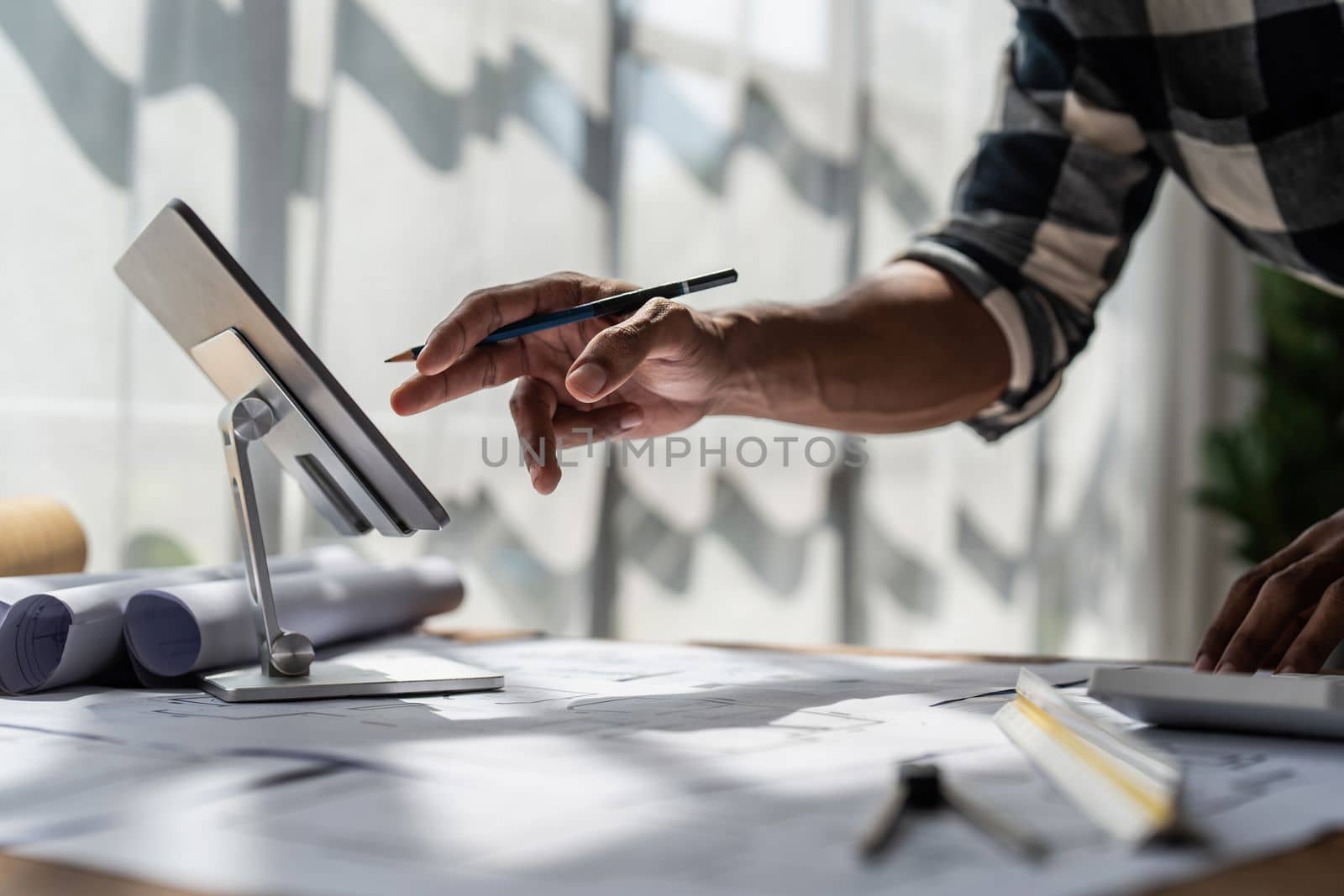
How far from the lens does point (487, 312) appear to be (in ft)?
2.65

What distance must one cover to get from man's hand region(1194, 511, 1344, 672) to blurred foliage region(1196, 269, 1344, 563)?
227 cm

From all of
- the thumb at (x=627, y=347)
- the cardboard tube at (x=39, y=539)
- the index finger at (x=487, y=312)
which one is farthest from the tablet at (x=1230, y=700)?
the cardboard tube at (x=39, y=539)

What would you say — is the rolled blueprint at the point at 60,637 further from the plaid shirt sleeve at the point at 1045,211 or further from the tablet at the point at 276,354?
the plaid shirt sleeve at the point at 1045,211

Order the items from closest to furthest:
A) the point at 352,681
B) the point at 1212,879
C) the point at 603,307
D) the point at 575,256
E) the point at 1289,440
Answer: the point at 1212,879, the point at 352,681, the point at 603,307, the point at 575,256, the point at 1289,440

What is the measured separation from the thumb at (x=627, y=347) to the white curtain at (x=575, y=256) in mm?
702

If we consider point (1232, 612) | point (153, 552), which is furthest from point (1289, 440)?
point (153, 552)

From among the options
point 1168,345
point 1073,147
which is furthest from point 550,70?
point 1168,345

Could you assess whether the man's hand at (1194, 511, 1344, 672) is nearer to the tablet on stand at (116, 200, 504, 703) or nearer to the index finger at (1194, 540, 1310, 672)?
the index finger at (1194, 540, 1310, 672)

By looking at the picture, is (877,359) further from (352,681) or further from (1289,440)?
(1289,440)

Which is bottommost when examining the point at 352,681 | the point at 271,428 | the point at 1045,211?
the point at 352,681

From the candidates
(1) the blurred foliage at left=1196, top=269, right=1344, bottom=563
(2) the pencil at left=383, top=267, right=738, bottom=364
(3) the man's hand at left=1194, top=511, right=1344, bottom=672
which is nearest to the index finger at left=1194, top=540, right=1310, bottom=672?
(3) the man's hand at left=1194, top=511, right=1344, bottom=672

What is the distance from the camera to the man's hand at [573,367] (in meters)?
0.77

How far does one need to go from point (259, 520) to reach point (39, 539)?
27cm

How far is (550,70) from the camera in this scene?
173cm
